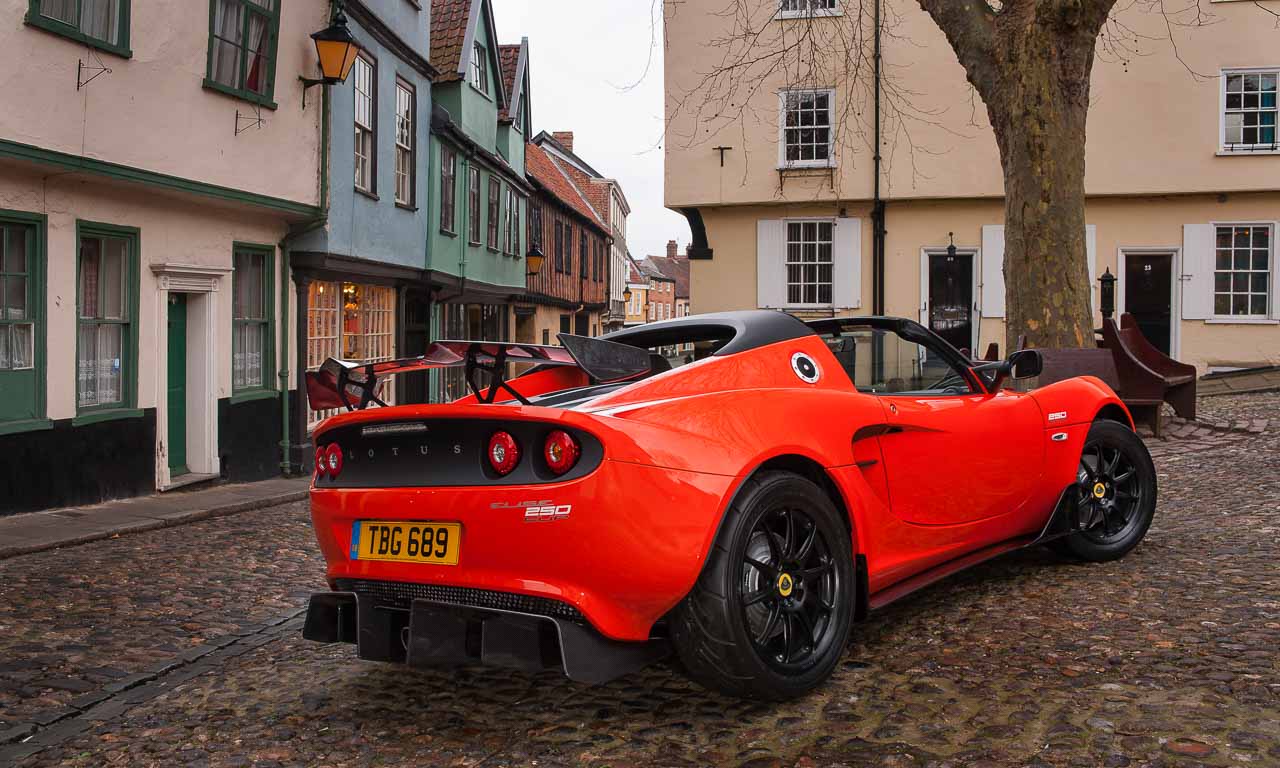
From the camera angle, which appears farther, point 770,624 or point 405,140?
point 405,140

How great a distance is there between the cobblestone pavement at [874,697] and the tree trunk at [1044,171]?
4.99 m

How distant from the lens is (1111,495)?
536 cm

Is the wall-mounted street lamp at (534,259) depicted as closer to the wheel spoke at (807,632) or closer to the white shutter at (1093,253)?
the white shutter at (1093,253)

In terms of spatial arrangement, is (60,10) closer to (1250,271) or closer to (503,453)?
(503,453)

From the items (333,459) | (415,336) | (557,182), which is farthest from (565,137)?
(333,459)

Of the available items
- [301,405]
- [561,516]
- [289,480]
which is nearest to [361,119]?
[301,405]

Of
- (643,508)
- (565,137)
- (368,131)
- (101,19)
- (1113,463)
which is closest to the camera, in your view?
(643,508)

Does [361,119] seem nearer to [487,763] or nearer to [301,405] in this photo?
[301,405]

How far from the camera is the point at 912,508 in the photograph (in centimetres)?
411

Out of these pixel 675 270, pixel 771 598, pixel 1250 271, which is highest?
pixel 675 270

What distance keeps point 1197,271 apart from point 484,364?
1901 cm

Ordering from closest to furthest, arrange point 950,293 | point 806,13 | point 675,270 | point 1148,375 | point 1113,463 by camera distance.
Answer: point 1113,463 → point 1148,375 → point 806,13 → point 950,293 → point 675,270

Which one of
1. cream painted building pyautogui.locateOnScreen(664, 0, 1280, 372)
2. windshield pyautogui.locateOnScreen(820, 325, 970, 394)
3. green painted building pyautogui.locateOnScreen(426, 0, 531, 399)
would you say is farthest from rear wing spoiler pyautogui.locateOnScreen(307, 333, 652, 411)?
cream painted building pyautogui.locateOnScreen(664, 0, 1280, 372)

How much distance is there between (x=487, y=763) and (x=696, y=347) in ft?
5.62
